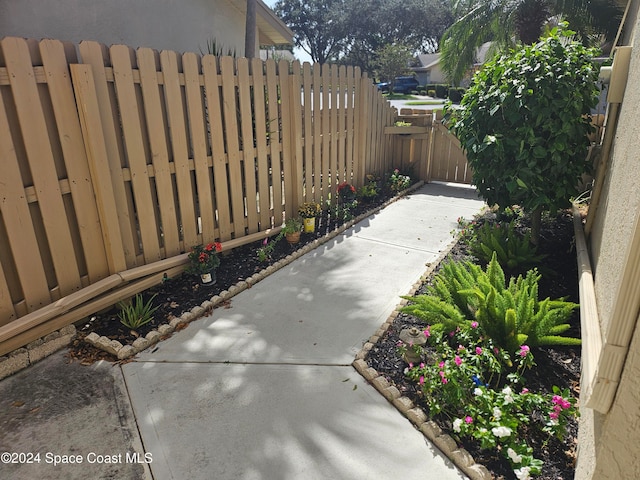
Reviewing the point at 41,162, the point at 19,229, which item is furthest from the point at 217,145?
the point at 19,229

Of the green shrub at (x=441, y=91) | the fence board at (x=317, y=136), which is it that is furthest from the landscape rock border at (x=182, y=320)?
the green shrub at (x=441, y=91)

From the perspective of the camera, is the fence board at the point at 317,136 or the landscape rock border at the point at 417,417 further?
the fence board at the point at 317,136

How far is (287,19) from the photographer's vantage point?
53.2m

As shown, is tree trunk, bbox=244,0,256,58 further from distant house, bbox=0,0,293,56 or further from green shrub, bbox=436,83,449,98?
green shrub, bbox=436,83,449,98

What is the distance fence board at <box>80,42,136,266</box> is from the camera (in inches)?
116

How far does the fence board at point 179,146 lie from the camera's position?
3.43m

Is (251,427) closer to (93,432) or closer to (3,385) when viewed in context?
(93,432)

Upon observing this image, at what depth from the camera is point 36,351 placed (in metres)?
2.77

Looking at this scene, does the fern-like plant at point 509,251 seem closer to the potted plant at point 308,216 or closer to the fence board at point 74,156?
the potted plant at point 308,216

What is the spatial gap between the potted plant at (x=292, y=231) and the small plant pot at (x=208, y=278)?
1.13 metres

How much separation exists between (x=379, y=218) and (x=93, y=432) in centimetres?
425

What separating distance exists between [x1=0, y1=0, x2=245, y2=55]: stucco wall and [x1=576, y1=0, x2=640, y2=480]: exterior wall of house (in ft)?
17.4

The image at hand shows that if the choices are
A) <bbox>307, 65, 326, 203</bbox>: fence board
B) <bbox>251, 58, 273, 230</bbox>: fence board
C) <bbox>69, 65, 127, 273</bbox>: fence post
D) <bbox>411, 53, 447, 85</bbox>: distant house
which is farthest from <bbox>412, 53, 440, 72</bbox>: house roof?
<bbox>69, 65, 127, 273</bbox>: fence post

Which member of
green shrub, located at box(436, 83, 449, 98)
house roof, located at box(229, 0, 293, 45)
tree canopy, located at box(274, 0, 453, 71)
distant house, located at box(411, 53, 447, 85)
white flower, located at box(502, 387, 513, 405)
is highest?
tree canopy, located at box(274, 0, 453, 71)
